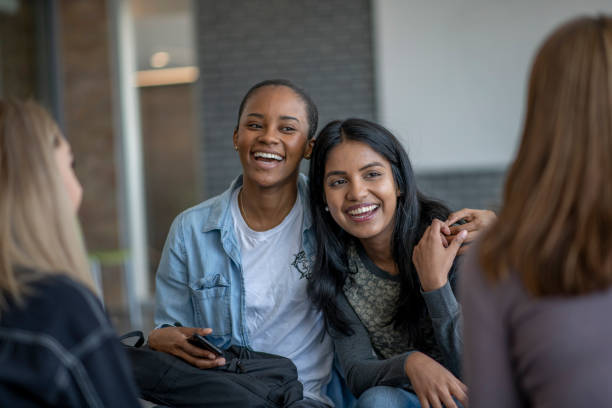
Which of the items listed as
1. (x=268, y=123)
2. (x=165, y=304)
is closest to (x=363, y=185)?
(x=268, y=123)

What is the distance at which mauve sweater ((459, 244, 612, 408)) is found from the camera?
0.84m

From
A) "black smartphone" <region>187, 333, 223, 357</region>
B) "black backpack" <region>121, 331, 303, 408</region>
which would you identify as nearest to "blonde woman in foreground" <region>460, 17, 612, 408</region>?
"black backpack" <region>121, 331, 303, 408</region>

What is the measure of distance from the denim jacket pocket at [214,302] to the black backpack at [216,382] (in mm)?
184

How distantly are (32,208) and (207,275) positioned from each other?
904 mm

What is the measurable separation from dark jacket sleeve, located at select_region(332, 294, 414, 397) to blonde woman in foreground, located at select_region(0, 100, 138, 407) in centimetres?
80

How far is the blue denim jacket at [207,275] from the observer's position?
6.12 feet

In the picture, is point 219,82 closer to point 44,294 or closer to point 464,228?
point 464,228

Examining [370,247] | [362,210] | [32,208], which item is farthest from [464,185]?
[32,208]

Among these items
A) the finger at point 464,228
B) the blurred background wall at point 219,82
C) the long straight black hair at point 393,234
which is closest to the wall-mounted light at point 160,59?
the blurred background wall at point 219,82

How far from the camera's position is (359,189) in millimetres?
1763

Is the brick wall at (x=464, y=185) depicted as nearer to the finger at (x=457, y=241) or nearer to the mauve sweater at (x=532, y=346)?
the finger at (x=457, y=241)

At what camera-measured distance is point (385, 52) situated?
15.4 feet

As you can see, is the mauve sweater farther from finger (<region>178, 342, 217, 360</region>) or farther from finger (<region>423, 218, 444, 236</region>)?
finger (<region>178, 342, 217, 360</region>)

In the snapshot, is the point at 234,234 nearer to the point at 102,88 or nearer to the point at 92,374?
the point at 92,374
